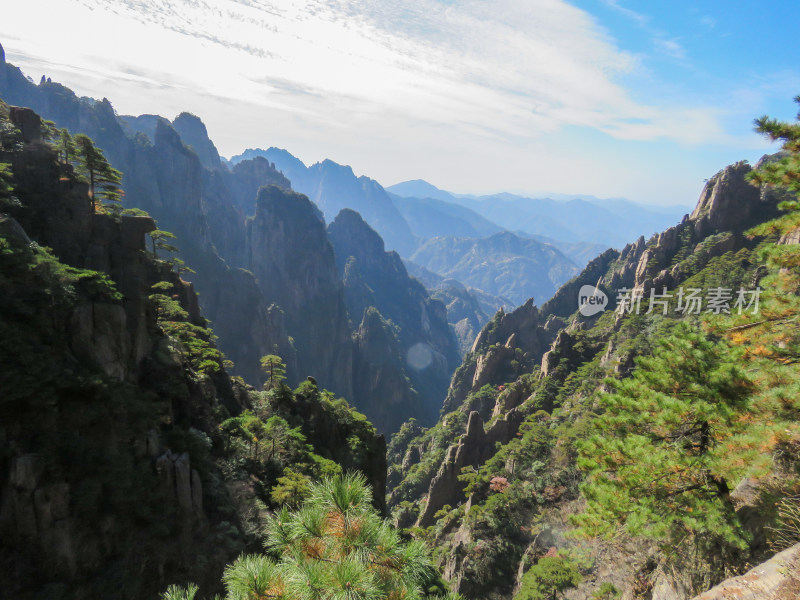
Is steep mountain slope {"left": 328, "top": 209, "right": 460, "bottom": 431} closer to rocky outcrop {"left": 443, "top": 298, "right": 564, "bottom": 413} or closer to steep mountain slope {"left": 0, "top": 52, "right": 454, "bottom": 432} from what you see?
steep mountain slope {"left": 0, "top": 52, "right": 454, "bottom": 432}

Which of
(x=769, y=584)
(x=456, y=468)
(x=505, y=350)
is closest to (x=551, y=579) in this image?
(x=769, y=584)

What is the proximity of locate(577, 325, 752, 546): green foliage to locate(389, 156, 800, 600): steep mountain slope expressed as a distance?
4cm

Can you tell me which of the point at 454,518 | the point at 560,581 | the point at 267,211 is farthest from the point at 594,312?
the point at 267,211

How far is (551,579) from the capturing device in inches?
632

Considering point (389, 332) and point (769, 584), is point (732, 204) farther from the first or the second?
point (389, 332)

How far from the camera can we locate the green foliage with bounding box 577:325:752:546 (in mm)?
7859

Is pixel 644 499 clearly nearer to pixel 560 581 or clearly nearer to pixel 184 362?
pixel 560 581

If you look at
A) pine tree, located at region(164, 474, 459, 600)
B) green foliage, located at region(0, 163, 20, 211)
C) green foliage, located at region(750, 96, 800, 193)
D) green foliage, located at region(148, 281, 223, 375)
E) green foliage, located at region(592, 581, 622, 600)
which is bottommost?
green foliage, located at region(592, 581, 622, 600)

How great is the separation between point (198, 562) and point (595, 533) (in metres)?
14.3

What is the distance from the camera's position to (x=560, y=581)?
51.8 ft

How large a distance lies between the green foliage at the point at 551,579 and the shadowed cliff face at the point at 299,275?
303 feet

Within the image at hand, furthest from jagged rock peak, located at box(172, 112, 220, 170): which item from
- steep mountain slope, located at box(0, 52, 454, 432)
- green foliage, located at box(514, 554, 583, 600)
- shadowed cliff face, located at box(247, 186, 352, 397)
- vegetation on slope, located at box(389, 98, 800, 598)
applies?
vegetation on slope, located at box(389, 98, 800, 598)

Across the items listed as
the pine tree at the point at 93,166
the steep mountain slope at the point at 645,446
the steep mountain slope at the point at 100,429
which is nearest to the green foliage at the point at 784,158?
the steep mountain slope at the point at 645,446

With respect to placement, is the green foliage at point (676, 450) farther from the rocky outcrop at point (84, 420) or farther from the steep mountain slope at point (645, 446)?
Answer: the rocky outcrop at point (84, 420)
